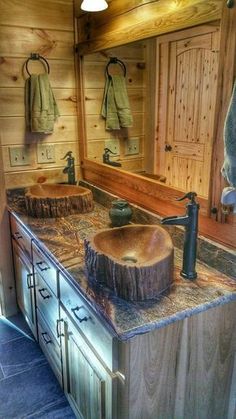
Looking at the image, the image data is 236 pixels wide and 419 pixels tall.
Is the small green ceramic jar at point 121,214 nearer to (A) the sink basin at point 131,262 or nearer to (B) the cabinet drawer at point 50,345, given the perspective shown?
(A) the sink basin at point 131,262

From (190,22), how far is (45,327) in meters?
1.56

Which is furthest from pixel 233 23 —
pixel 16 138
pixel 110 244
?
pixel 16 138

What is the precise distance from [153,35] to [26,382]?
73.1 inches

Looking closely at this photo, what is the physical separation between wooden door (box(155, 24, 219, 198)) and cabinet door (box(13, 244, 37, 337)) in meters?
0.96

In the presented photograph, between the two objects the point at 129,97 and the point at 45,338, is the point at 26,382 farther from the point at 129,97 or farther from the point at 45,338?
the point at 129,97

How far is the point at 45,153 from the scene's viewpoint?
7.49 ft

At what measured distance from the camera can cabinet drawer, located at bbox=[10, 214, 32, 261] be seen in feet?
6.03

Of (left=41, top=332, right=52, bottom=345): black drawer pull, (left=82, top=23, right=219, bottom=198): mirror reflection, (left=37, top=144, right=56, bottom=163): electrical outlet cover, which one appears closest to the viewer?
(left=82, top=23, right=219, bottom=198): mirror reflection

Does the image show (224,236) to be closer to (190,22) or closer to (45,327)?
(190,22)

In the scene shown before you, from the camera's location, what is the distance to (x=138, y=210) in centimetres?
175

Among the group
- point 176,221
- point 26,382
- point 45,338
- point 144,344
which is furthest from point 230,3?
point 26,382

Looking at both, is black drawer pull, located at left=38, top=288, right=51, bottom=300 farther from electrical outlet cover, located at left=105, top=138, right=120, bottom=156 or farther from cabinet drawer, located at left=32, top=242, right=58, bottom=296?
electrical outlet cover, located at left=105, top=138, right=120, bottom=156

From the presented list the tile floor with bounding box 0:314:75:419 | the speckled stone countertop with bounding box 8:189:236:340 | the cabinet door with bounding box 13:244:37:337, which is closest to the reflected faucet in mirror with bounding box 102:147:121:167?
the speckled stone countertop with bounding box 8:189:236:340

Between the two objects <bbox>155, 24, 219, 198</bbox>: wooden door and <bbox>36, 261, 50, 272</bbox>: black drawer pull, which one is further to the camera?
<bbox>36, 261, 50, 272</bbox>: black drawer pull
